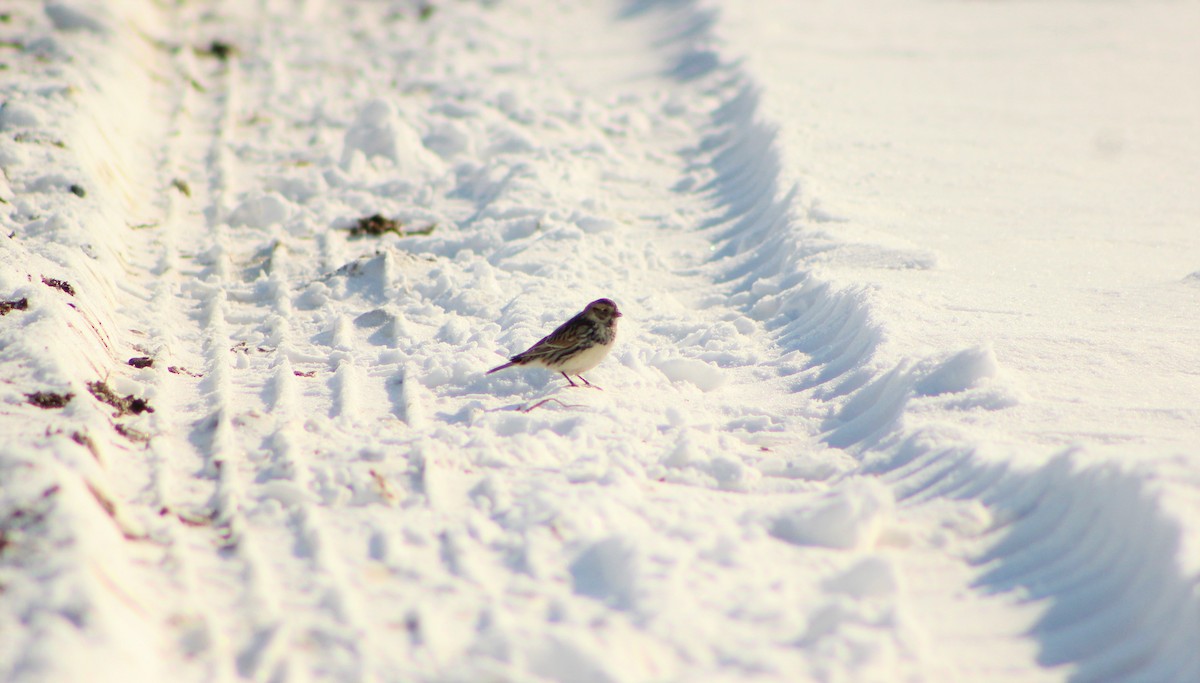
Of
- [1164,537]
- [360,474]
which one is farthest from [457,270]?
[1164,537]

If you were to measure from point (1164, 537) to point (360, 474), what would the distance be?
8.31ft

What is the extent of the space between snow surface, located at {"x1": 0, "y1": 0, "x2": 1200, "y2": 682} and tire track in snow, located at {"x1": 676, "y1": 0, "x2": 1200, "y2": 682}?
0.04ft

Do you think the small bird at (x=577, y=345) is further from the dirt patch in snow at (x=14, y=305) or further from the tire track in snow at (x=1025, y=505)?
the dirt patch in snow at (x=14, y=305)

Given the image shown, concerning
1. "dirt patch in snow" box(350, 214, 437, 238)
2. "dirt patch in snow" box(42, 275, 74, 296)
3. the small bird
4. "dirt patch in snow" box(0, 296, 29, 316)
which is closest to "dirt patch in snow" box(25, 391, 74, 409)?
"dirt patch in snow" box(0, 296, 29, 316)

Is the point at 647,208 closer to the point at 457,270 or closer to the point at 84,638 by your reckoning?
the point at 457,270

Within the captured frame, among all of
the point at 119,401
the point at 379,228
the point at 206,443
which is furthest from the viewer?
the point at 379,228

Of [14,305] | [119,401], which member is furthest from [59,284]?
[119,401]

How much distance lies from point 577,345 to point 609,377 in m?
0.37

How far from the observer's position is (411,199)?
778 cm

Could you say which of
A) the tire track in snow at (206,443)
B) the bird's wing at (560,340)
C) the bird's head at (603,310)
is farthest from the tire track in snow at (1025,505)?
the tire track in snow at (206,443)

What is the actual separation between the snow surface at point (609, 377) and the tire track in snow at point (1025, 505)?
0.01 metres

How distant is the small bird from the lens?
468 cm

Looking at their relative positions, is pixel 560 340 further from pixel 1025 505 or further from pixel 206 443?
pixel 1025 505

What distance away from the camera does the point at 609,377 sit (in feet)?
16.3
